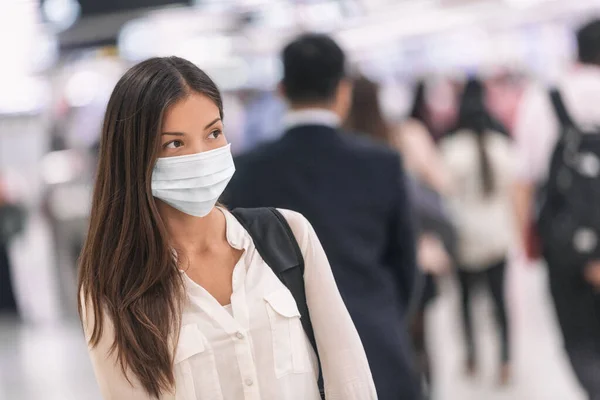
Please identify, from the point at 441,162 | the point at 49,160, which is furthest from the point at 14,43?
the point at 441,162

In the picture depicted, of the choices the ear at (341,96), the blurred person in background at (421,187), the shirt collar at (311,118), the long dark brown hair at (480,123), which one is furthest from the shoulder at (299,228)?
the long dark brown hair at (480,123)

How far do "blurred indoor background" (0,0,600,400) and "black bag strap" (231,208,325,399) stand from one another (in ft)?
5.08

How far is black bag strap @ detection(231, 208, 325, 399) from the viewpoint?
1.79 m

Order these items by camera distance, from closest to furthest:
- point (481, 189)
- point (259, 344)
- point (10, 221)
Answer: point (259, 344) → point (481, 189) → point (10, 221)

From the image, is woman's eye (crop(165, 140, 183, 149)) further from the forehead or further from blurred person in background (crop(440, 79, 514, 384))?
blurred person in background (crop(440, 79, 514, 384))

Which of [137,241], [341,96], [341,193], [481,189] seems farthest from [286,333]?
[481,189]

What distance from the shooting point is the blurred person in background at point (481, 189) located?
5.44 meters

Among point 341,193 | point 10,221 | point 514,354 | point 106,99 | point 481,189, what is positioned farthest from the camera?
point 10,221

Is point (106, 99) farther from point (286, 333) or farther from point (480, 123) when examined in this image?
point (286, 333)

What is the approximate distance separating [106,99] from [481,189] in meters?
2.19

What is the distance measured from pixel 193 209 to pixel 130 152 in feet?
0.49

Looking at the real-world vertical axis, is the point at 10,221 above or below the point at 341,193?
below

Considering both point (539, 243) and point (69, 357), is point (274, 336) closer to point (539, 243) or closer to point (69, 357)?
point (539, 243)

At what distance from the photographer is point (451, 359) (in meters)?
6.28
